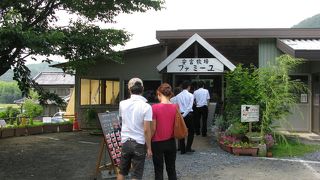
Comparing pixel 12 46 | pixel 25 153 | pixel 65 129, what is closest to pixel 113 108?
pixel 65 129

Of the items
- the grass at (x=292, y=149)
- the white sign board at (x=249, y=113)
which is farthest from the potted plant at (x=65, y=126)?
the grass at (x=292, y=149)

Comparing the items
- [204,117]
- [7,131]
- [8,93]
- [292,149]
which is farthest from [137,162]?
[8,93]

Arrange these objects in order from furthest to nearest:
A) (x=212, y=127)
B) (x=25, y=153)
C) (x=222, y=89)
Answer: (x=222, y=89) → (x=212, y=127) → (x=25, y=153)

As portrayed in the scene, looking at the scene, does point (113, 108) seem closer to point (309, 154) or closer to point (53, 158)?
point (53, 158)

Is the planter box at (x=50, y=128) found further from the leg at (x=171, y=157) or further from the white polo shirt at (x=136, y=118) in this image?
the white polo shirt at (x=136, y=118)

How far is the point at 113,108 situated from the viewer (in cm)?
1664

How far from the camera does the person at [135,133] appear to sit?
524 centimetres

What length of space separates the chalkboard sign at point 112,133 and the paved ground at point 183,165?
0.81 meters

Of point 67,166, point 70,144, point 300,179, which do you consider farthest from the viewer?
point 70,144

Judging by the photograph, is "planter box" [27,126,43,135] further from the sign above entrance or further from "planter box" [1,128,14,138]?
the sign above entrance

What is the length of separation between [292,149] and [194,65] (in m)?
4.03

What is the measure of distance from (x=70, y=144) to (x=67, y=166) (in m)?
3.69

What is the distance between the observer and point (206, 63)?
1269 cm

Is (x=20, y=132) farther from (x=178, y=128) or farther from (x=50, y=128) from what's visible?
(x=178, y=128)
